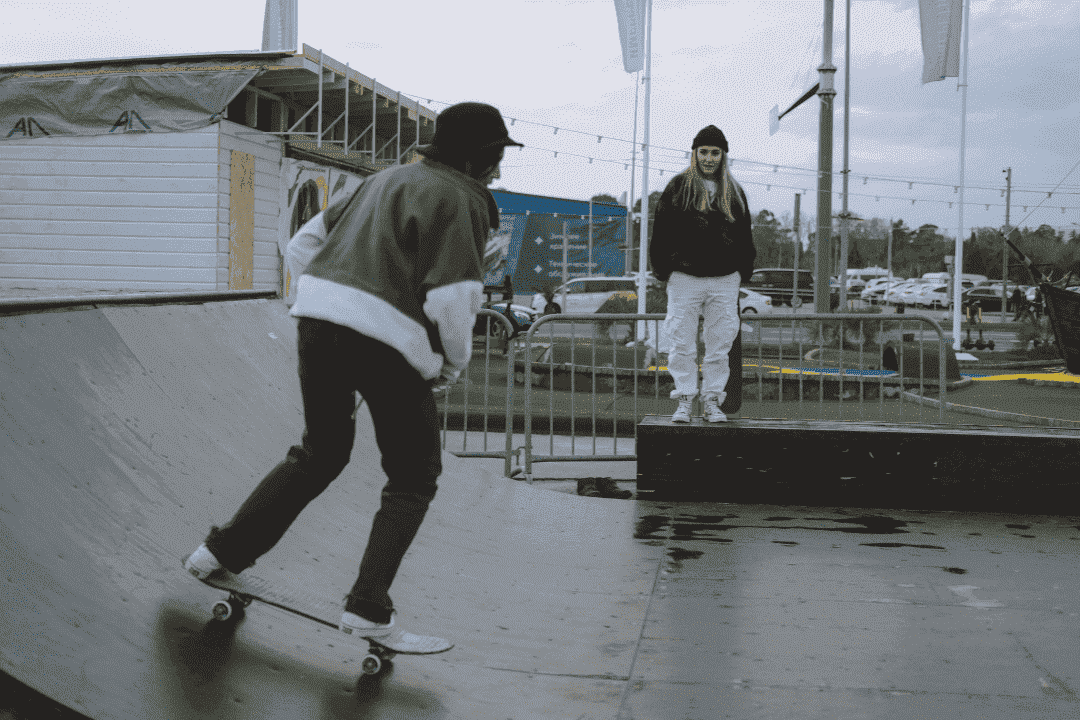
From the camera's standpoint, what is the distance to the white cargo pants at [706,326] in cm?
608

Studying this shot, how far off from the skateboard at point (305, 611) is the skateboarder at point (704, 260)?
128 inches

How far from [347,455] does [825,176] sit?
40.0ft

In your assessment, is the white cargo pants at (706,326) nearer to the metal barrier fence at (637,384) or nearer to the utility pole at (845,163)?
the metal barrier fence at (637,384)

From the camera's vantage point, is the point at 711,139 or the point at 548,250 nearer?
the point at 711,139

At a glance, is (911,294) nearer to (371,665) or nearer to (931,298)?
(931,298)

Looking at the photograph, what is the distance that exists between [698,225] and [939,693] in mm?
3619

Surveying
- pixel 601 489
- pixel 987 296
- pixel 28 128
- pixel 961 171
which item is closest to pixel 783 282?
pixel 987 296

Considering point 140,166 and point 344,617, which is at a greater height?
point 140,166

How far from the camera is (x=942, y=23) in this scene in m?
18.1

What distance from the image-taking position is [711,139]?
6.11 m

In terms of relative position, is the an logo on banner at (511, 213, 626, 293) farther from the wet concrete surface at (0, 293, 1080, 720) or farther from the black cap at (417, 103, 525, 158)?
the black cap at (417, 103, 525, 158)

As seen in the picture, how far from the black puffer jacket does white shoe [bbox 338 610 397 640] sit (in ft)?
12.2

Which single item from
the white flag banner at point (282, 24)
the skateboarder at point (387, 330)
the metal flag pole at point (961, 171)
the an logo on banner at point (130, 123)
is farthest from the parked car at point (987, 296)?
the skateboarder at point (387, 330)

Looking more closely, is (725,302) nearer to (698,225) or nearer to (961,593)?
(698,225)
